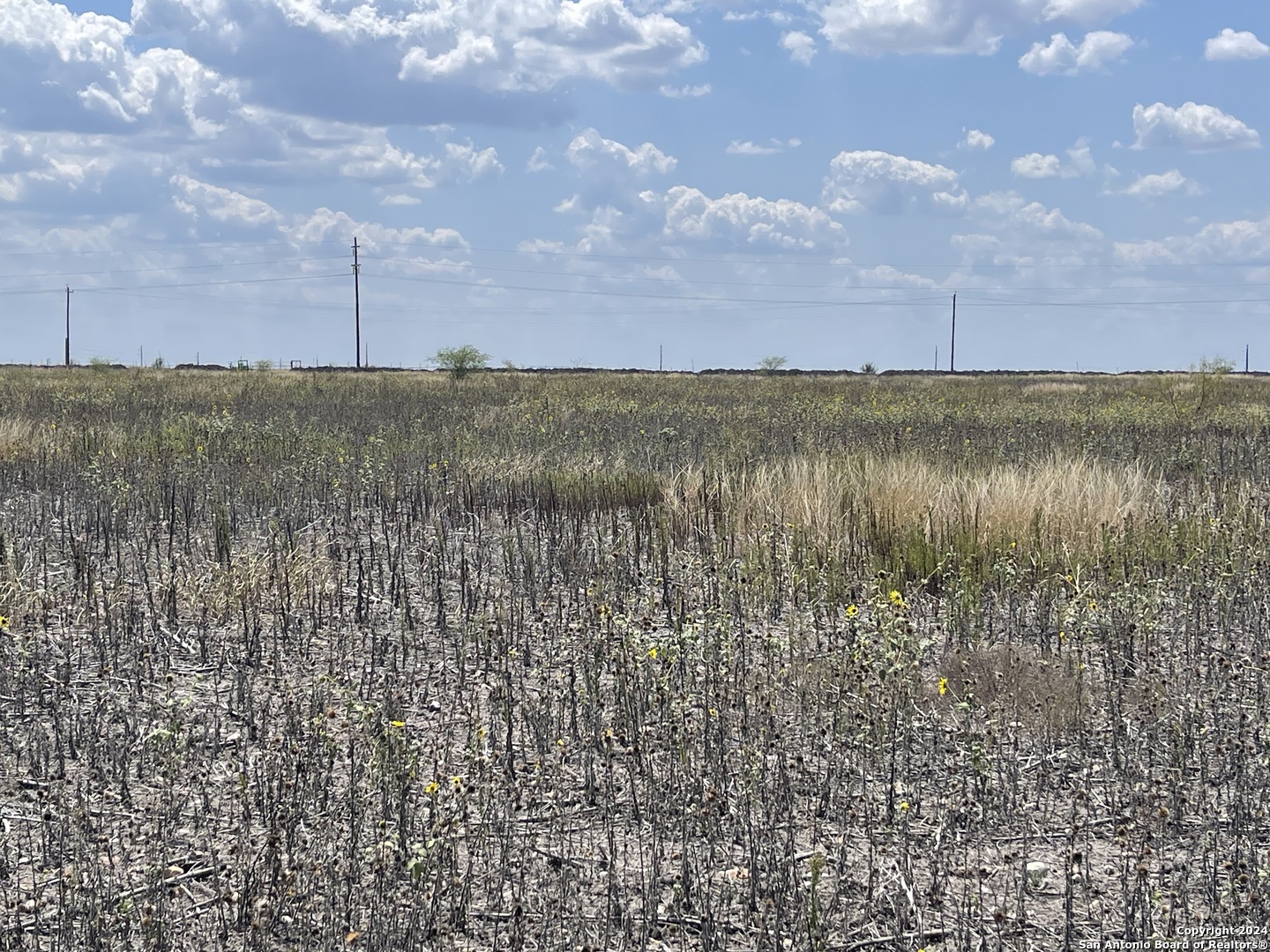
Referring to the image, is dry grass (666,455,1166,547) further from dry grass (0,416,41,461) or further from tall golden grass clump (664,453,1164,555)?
dry grass (0,416,41,461)

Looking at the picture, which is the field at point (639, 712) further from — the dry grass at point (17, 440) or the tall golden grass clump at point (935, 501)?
the dry grass at point (17, 440)

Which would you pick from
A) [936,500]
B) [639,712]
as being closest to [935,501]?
[936,500]

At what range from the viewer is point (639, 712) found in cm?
472

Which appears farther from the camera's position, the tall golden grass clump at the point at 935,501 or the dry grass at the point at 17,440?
the dry grass at the point at 17,440

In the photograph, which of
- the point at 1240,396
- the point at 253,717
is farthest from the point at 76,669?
the point at 1240,396

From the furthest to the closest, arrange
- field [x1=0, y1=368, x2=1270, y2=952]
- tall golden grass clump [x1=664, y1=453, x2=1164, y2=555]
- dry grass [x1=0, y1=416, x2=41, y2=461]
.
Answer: dry grass [x1=0, y1=416, x2=41, y2=461] < tall golden grass clump [x1=664, y1=453, x2=1164, y2=555] < field [x1=0, y1=368, x2=1270, y2=952]

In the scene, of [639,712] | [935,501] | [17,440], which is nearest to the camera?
[639,712]

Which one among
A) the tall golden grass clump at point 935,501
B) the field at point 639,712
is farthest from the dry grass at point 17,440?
the tall golden grass clump at point 935,501

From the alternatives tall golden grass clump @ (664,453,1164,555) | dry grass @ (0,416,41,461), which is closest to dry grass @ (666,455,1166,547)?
tall golden grass clump @ (664,453,1164,555)

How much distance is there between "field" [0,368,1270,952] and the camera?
328cm

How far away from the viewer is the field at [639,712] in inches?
129

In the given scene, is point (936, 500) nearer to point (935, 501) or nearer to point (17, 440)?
point (935, 501)

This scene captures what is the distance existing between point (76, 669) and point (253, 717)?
122 centimetres

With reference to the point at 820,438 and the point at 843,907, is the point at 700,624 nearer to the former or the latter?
the point at 843,907
